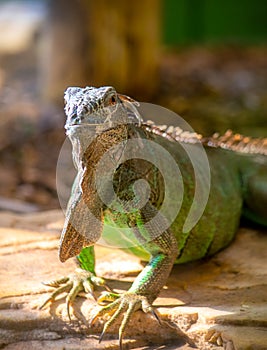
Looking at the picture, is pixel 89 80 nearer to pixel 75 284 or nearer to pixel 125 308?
pixel 75 284

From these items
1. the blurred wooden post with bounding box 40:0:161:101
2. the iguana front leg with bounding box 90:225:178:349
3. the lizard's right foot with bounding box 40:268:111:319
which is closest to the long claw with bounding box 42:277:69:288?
the lizard's right foot with bounding box 40:268:111:319

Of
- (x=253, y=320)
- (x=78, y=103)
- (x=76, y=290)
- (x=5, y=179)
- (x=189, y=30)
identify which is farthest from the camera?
(x=189, y=30)

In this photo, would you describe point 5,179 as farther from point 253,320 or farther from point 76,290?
point 253,320

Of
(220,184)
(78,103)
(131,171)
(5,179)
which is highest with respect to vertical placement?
(78,103)

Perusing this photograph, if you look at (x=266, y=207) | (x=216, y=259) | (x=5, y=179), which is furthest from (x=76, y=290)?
(x=5, y=179)

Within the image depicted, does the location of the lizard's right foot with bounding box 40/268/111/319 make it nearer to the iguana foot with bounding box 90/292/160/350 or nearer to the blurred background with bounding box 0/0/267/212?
the iguana foot with bounding box 90/292/160/350

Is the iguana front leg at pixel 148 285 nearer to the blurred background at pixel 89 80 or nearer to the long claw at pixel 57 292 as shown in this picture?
the long claw at pixel 57 292
